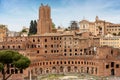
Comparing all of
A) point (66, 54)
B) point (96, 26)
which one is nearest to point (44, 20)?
point (66, 54)

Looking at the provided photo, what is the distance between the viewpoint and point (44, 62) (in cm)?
8100

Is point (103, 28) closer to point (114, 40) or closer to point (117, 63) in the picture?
point (114, 40)

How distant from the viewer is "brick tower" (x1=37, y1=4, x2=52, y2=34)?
96.8 meters

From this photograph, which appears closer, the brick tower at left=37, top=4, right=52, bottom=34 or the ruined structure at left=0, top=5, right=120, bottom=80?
the ruined structure at left=0, top=5, right=120, bottom=80

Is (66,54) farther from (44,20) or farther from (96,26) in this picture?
(96,26)

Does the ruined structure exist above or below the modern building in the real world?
below

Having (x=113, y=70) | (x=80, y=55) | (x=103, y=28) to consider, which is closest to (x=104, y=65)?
(x=113, y=70)

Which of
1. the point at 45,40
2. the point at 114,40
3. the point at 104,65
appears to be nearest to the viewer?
the point at 104,65

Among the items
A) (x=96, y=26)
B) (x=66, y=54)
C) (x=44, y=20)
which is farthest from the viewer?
(x=96, y=26)

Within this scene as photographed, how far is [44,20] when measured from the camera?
9681 cm

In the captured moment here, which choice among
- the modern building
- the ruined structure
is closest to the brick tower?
the ruined structure

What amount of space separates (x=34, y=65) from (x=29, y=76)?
4184 mm

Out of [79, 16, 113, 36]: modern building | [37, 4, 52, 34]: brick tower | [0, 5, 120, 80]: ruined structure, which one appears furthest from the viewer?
[79, 16, 113, 36]: modern building

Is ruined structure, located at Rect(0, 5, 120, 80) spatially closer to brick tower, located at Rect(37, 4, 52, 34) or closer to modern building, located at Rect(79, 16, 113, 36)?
brick tower, located at Rect(37, 4, 52, 34)
